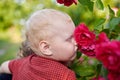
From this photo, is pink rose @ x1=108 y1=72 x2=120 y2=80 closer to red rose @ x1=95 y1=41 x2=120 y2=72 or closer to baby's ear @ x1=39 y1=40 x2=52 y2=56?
Result: red rose @ x1=95 y1=41 x2=120 y2=72

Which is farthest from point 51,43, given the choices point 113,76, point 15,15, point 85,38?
point 15,15

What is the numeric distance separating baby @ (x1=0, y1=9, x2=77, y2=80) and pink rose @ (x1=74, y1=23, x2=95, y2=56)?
0.07 meters

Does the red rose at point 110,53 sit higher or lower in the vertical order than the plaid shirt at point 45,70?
higher

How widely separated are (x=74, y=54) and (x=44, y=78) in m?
0.16

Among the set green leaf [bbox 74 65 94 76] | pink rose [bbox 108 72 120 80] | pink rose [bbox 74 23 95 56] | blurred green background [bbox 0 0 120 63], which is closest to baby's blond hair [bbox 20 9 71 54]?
pink rose [bbox 74 23 95 56]

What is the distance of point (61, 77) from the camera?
1.90m

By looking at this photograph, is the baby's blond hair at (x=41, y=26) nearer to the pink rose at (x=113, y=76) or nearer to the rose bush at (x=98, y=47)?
the rose bush at (x=98, y=47)

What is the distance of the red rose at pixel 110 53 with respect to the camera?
1490 millimetres

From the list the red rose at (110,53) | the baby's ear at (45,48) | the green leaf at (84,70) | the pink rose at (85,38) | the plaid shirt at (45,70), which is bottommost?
the green leaf at (84,70)

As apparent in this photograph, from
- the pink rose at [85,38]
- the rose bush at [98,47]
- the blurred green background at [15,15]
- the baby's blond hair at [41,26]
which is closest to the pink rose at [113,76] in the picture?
the rose bush at [98,47]

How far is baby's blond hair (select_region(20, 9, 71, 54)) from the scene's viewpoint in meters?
1.90

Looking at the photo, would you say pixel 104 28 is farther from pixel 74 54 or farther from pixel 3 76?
pixel 3 76

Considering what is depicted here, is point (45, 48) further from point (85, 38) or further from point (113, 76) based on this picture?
point (113, 76)

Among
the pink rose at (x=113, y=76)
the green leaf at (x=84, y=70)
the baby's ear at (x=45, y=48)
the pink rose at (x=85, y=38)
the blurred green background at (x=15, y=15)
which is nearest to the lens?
the pink rose at (x=113, y=76)
